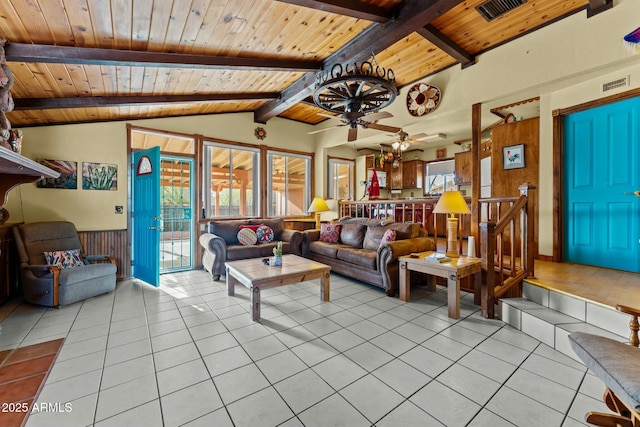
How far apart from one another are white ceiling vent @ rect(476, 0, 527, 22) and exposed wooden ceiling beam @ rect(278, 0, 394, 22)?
1056 millimetres

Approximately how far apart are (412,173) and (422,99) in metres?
3.59

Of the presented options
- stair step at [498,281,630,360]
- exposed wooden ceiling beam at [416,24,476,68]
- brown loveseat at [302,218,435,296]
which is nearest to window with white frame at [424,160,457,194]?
brown loveseat at [302,218,435,296]

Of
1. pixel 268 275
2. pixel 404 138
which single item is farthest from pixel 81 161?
pixel 404 138

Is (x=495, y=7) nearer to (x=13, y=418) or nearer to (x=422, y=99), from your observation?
(x=422, y=99)

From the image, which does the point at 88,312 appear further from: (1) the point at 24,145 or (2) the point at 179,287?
(1) the point at 24,145

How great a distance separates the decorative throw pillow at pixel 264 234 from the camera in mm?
5035

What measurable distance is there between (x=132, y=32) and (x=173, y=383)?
116 inches

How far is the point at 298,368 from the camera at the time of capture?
1.96m

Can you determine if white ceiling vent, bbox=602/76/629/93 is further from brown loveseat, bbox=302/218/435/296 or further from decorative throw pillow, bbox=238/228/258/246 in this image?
decorative throw pillow, bbox=238/228/258/246

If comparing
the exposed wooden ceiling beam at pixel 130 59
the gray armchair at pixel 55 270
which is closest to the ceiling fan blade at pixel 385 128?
the exposed wooden ceiling beam at pixel 130 59

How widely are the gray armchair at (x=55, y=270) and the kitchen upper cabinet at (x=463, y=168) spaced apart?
7.12 metres

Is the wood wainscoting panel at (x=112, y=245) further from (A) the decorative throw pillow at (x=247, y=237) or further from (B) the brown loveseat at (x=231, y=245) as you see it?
(A) the decorative throw pillow at (x=247, y=237)

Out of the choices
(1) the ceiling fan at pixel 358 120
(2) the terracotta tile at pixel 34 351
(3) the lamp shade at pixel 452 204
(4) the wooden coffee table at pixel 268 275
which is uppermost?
(1) the ceiling fan at pixel 358 120

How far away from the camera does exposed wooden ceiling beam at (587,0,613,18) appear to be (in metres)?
2.63
